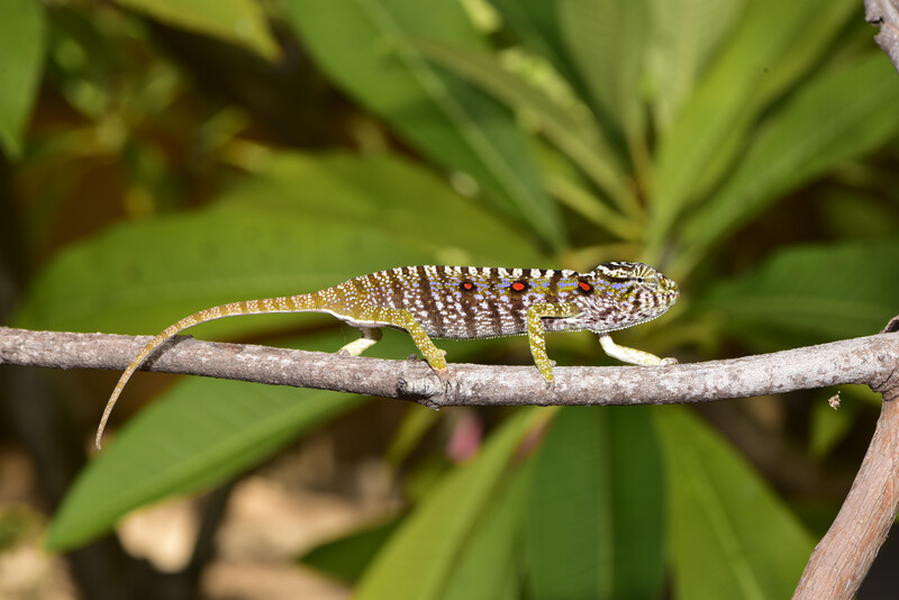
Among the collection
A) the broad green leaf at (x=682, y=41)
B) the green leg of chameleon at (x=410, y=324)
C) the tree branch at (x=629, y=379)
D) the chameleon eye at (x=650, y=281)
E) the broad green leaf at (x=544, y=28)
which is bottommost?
the tree branch at (x=629, y=379)

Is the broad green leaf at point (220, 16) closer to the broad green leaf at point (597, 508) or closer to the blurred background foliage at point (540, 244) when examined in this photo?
the blurred background foliage at point (540, 244)

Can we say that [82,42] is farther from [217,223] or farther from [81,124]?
[217,223]

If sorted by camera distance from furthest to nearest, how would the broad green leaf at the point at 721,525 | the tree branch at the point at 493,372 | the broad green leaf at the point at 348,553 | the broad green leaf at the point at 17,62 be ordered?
the broad green leaf at the point at 348,553
the broad green leaf at the point at 721,525
the broad green leaf at the point at 17,62
the tree branch at the point at 493,372

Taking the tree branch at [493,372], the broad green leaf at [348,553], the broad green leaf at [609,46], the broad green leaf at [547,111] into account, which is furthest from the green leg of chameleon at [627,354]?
the broad green leaf at [348,553]

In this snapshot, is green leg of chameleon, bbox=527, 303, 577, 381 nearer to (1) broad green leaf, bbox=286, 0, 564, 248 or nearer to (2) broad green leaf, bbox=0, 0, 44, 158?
(1) broad green leaf, bbox=286, 0, 564, 248

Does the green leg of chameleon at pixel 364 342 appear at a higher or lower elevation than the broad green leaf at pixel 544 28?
lower

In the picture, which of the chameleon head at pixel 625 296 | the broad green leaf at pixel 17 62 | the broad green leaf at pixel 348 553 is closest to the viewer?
the chameleon head at pixel 625 296

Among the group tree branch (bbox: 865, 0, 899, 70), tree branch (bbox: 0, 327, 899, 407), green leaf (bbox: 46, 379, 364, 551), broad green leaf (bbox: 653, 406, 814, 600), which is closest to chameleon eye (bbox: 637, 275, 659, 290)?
tree branch (bbox: 0, 327, 899, 407)

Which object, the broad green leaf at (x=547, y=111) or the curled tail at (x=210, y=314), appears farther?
the broad green leaf at (x=547, y=111)
